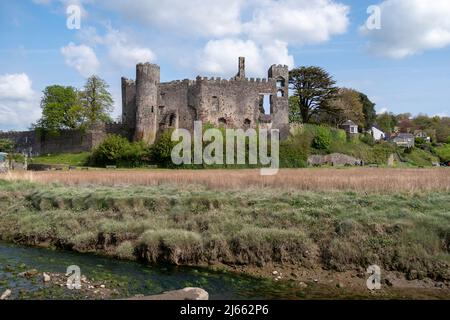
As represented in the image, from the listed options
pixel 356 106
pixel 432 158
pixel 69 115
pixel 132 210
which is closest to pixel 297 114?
pixel 356 106

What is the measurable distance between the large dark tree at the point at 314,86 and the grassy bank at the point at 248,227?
36.9 m

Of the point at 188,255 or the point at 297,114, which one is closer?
the point at 188,255

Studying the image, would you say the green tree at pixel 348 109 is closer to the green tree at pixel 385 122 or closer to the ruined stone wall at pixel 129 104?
the ruined stone wall at pixel 129 104

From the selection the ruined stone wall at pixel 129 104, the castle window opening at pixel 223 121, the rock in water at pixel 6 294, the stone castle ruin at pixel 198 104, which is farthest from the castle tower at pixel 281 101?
the rock in water at pixel 6 294

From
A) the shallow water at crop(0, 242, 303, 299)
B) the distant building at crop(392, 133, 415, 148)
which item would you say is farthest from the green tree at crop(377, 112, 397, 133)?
the shallow water at crop(0, 242, 303, 299)

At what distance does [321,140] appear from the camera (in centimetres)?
4972

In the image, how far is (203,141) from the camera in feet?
147

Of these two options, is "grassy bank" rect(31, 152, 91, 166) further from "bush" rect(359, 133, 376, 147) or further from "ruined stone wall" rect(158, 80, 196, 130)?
"bush" rect(359, 133, 376, 147)

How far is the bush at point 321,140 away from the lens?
1953 inches

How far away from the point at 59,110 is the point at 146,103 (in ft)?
48.0

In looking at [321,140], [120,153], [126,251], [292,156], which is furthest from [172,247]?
[321,140]

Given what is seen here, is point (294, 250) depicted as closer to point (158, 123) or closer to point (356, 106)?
point (158, 123)
